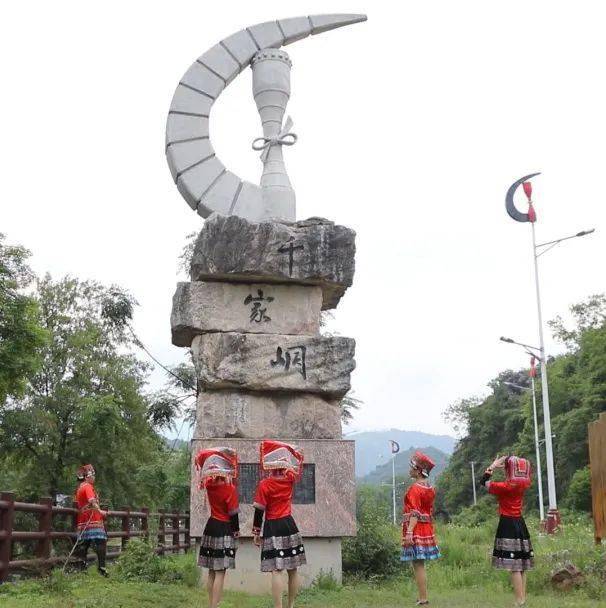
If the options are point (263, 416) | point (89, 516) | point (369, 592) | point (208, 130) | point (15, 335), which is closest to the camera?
point (369, 592)

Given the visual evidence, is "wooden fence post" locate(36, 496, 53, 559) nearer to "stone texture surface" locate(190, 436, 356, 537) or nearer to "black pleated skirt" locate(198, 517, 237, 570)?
"stone texture surface" locate(190, 436, 356, 537)

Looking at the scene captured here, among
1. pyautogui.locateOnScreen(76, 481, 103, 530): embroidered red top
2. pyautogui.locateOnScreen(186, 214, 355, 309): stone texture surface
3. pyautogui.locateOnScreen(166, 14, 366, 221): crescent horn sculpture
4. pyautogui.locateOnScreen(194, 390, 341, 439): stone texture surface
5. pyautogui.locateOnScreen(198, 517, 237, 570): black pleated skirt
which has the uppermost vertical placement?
pyautogui.locateOnScreen(166, 14, 366, 221): crescent horn sculpture

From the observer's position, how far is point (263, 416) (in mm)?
8867

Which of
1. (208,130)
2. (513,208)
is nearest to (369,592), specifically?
(208,130)

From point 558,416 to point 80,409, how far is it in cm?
2046

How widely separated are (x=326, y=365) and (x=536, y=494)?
27439 mm

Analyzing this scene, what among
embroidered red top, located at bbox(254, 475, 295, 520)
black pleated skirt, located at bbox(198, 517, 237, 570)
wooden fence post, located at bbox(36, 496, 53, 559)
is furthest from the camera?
wooden fence post, located at bbox(36, 496, 53, 559)

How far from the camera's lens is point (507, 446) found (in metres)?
41.0

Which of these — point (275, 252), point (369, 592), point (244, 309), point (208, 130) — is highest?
point (208, 130)

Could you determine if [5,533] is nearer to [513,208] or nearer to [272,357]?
[272,357]

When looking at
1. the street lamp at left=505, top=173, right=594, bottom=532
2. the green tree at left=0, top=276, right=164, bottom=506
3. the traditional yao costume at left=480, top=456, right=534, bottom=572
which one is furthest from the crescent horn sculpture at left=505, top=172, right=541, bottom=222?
the traditional yao costume at left=480, top=456, right=534, bottom=572

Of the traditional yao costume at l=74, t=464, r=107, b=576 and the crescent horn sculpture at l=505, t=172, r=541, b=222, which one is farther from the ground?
the crescent horn sculpture at l=505, t=172, r=541, b=222

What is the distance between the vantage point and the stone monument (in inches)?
333

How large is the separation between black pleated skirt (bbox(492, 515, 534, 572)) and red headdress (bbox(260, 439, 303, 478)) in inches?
79.2
